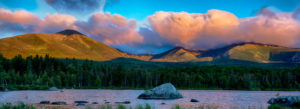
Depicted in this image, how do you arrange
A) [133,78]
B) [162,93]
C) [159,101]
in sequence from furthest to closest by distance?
[133,78], [162,93], [159,101]

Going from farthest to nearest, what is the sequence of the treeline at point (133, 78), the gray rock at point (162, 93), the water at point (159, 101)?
the treeline at point (133, 78) < the gray rock at point (162, 93) < the water at point (159, 101)

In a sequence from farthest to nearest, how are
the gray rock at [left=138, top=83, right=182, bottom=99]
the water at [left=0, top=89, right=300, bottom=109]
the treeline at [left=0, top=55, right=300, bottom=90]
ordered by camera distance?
1. the treeline at [left=0, top=55, right=300, bottom=90]
2. the gray rock at [left=138, top=83, right=182, bottom=99]
3. the water at [left=0, top=89, right=300, bottom=109]

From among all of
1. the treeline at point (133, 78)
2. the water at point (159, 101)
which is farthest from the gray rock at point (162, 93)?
the treeline at point (133, 78)

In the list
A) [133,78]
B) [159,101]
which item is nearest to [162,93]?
[159,101]

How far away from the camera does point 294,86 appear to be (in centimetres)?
14975

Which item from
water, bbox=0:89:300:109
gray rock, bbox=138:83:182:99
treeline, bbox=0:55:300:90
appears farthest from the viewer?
treeline, bbox=0:55:300:90

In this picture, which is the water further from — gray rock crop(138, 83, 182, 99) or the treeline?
the treeline

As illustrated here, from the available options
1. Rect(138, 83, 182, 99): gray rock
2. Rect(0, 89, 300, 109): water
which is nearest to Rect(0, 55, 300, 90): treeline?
Rect(0, 89, 300, 109): water

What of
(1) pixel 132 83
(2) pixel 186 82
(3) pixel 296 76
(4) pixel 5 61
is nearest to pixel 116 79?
(1) pixel 132 83

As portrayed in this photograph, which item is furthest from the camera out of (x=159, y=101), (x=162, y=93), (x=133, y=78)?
(x=133, y=78)

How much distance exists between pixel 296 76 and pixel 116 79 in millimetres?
105380

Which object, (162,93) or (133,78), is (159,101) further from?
(133,78)

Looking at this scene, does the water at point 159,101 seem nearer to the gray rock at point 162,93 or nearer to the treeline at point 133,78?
the gray rock at point 162,93

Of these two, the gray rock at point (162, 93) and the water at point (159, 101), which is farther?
the gray rock at point (162, 93)
